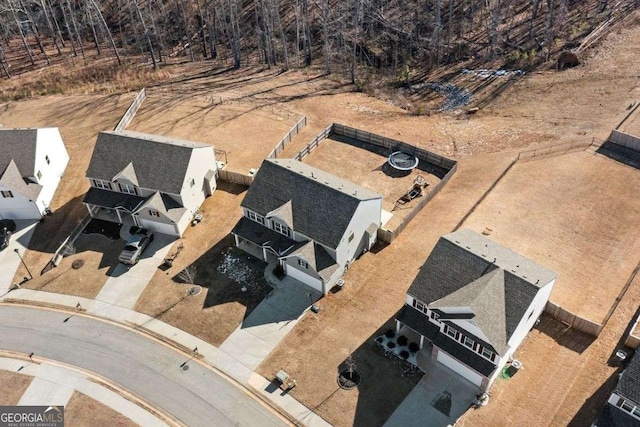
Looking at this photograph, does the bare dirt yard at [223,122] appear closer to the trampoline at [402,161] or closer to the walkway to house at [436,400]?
the trampoline at [402,161]

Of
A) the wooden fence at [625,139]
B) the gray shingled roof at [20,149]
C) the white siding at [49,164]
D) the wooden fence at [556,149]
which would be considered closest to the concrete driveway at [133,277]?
the white siding at [49,164]

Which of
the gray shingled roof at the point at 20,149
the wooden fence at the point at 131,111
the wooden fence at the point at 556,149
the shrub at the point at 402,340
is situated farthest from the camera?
the wooden fence at the point at 131,111

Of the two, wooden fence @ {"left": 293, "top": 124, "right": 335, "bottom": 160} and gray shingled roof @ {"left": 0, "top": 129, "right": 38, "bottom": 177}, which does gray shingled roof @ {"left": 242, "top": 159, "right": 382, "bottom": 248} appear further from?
gray shingled roof @ {"left": 0, "top": 129, "right": 38, "bottom": 177}

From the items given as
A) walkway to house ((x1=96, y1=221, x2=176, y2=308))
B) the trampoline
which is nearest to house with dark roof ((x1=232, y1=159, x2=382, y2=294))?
walkway to house ((x1=96, y1=221, x2=176, y2=308))

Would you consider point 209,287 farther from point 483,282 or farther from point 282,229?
point 483,282

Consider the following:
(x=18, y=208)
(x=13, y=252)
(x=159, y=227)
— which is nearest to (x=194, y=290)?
(x=159, y=227)

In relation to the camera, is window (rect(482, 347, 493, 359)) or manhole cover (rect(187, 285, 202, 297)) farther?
manhole cover (rect(187, 285, 202, 297))
